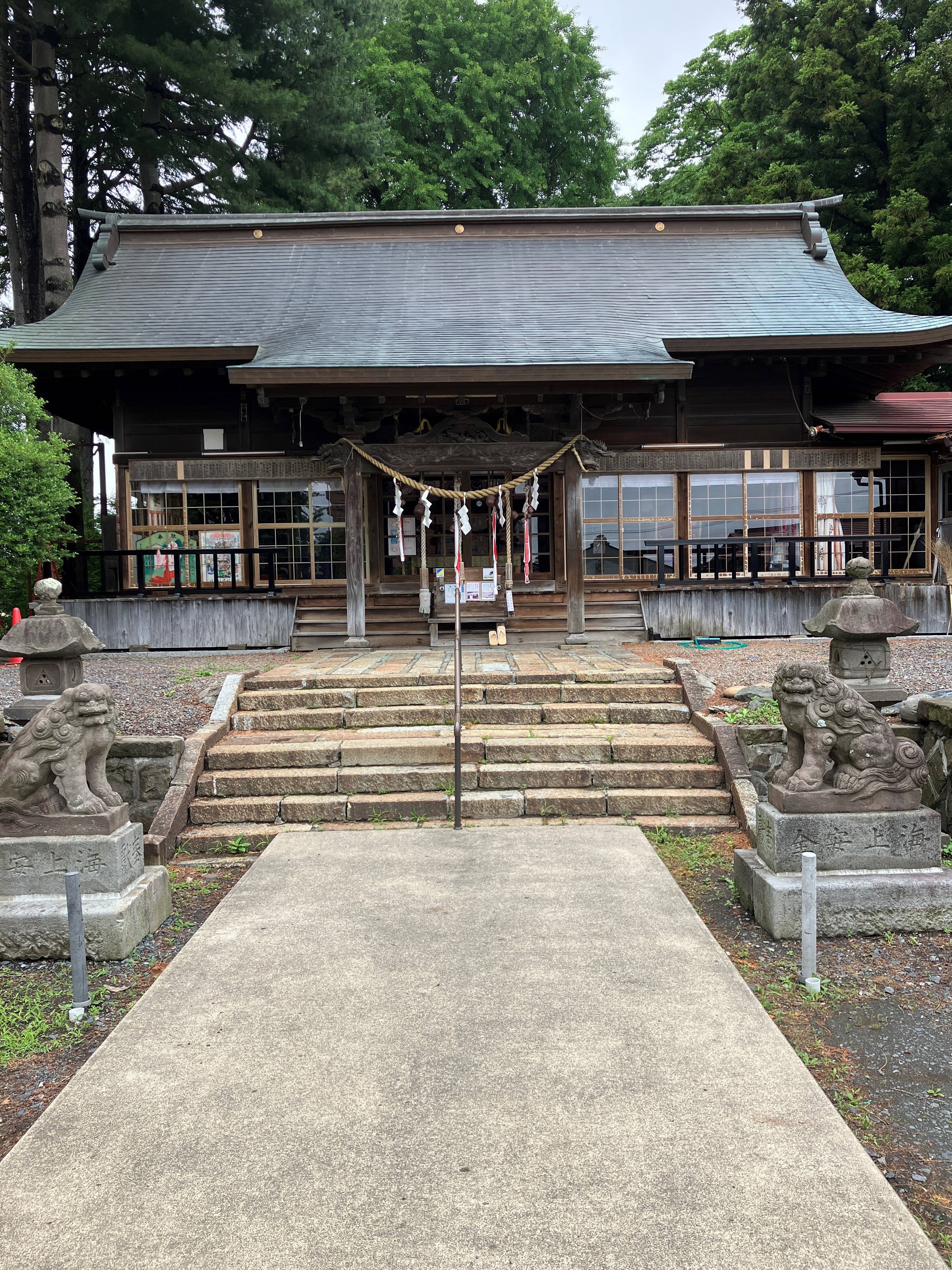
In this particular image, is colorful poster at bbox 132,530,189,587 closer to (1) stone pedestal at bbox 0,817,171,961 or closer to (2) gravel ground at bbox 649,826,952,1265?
(1) stone pedestal at bbox 0,817,171,961

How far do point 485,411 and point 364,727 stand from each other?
6.09m

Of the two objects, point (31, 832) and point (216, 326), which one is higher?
point (216, 326)

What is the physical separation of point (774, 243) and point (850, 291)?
2.30m

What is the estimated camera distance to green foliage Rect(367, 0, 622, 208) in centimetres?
2647

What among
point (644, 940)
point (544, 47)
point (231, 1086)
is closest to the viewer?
point (231, 1086)

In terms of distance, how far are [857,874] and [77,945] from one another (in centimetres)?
414

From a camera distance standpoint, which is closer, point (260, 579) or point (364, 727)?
point (364, 727)

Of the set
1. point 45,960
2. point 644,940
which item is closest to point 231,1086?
point 45,960

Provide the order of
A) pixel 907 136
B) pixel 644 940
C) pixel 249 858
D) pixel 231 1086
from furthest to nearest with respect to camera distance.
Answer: pixel 907 136
pixel 249 858
pixel 644 940
pixel 231 1086

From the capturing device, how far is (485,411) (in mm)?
11945

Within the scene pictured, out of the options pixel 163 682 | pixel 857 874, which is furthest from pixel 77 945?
pixel 163 682

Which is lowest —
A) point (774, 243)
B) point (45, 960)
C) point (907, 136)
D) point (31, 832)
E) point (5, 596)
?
point (45, 960)

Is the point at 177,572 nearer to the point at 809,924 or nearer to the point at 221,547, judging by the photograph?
the point at 221,547

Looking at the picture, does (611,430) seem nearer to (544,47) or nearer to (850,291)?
(850,291)
